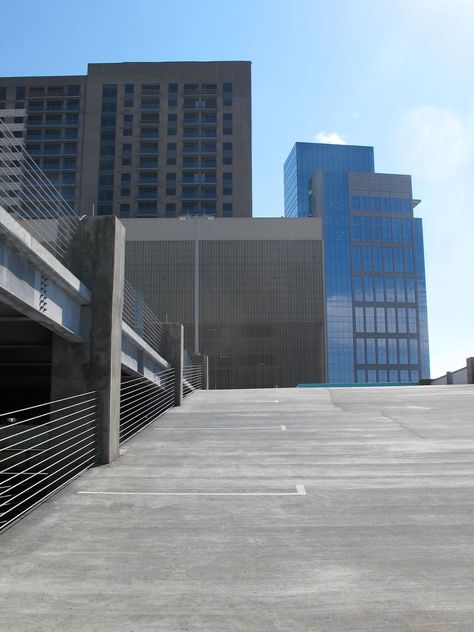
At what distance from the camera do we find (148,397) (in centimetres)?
1590

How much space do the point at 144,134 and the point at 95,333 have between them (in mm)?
87173

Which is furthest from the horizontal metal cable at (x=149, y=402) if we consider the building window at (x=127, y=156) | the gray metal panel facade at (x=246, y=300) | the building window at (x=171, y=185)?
the building window at (x=127, y=156)

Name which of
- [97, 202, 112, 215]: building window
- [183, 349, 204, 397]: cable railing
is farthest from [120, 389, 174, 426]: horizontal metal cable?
[97, 202, 112, 215]: building window

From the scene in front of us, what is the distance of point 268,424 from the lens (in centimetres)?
1340

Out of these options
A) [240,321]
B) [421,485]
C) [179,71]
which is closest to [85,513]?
[421,485]

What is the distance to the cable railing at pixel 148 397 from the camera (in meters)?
14.3

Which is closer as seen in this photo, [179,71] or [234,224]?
[234,224]

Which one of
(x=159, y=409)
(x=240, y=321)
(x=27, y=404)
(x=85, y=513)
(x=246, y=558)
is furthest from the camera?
(x=240, y=321)

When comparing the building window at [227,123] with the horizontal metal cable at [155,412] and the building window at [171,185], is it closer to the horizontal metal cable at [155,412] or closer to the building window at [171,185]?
the building window at [171,185]

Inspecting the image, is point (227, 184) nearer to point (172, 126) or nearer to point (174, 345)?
point (172, 126)

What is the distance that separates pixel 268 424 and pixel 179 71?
3513 inches

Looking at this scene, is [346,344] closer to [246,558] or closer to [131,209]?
[131,209]

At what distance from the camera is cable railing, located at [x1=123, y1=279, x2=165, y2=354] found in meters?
12.8

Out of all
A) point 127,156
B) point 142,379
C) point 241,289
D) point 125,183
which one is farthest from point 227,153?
point 142,379
